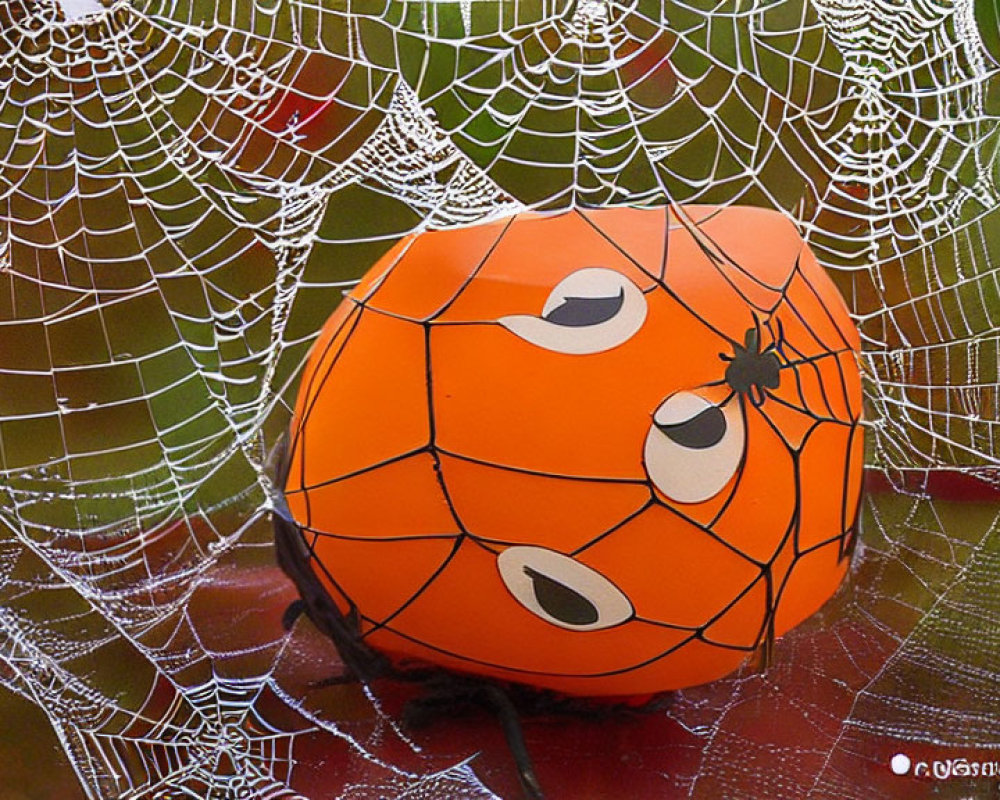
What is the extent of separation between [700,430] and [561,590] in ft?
0.35

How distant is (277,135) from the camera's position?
22.1 inches

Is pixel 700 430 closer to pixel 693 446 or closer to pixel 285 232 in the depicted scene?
pixel 693 446

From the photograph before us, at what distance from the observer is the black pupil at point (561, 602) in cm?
52

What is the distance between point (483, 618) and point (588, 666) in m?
0.06

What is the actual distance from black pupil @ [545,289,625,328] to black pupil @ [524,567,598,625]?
13 cm

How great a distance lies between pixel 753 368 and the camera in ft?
1.69

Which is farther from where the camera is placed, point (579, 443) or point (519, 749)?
point (519, 749)

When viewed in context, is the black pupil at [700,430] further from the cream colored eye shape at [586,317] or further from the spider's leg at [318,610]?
the spider's leg at [318,610]

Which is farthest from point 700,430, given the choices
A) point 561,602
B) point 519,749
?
point 519,749

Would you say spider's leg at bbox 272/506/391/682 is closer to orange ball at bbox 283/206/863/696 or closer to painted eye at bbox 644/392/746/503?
orange ball at bbox 283/206/863/696

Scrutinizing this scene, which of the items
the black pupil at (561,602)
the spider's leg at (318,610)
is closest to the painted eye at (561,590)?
the black pupil at (561,602)

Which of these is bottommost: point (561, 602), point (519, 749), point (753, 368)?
point (519, 749)

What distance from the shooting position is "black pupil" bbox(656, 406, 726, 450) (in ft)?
1.66

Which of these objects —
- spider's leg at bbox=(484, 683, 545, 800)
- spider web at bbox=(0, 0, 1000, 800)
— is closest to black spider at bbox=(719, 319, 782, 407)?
spider web at bbox=(0, 0, 1000, 800)
